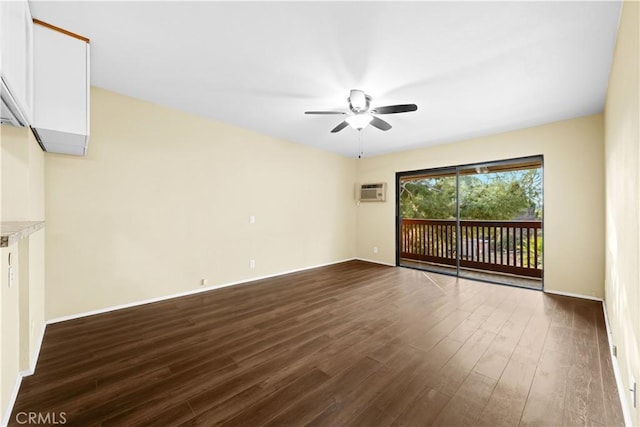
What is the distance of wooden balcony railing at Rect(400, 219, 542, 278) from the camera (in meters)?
4.55

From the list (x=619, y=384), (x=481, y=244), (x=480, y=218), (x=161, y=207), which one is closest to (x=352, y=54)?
(x=161, y=207)

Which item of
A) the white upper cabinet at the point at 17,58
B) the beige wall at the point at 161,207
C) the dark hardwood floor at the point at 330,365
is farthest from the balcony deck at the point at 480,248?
the white upper cabinet at the point at 17,58

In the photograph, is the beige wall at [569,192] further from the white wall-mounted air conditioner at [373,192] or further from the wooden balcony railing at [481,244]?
the white wall-mounted air conditioner at [373,192]

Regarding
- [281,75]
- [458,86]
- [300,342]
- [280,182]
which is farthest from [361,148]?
[300,342]

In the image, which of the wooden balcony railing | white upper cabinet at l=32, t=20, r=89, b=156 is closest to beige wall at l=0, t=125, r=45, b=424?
white upper cabinet at l=32, t=20, r=89, b=156

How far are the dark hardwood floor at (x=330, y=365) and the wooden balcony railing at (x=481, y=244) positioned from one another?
145cm

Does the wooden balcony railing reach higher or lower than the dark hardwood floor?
higher

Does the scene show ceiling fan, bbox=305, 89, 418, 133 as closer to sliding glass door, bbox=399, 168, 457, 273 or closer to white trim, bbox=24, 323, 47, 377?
sliding glass door, bbox=399, 168, 457, 273

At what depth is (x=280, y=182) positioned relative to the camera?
4539mm

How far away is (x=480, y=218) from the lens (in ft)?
16.4

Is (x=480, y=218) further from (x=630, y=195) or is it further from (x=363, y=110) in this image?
(x=630, y=195)

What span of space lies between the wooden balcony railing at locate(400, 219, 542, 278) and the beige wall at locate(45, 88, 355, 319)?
9.09 feet

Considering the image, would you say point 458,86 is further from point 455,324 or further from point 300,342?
point 300,342

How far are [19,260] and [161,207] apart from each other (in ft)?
4.83
